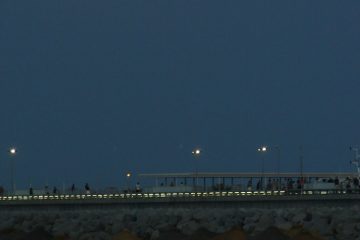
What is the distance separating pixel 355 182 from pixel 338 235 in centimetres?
3605

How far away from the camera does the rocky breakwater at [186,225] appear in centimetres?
3328

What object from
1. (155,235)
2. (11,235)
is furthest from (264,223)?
(11,235)

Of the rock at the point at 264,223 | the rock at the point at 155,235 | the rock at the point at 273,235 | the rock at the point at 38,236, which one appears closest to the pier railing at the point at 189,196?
the rock at the point at 264,223

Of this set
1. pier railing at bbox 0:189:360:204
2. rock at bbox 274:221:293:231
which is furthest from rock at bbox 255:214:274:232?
pier railing at bbox 0:189:360:204

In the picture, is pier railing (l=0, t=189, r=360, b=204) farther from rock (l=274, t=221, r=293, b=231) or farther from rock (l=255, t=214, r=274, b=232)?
rock (l=274, t=221, r=293, b=231)

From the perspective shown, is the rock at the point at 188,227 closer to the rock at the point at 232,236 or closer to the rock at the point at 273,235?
the rock at the point at 232,236

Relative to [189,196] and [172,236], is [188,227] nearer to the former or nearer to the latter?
[172,236]

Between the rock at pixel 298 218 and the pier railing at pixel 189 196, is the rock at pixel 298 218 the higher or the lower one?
the lower one

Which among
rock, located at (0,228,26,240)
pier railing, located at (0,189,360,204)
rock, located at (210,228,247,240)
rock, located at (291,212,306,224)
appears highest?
pier railing, located at (0,189,360,204)

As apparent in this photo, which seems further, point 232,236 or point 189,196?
point 189,196

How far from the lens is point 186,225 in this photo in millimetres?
39812

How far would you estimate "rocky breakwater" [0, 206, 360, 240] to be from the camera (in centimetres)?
3328

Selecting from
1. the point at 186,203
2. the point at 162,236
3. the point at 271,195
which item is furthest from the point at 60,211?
the point at 162,236

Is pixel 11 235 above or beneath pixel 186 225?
beneath
